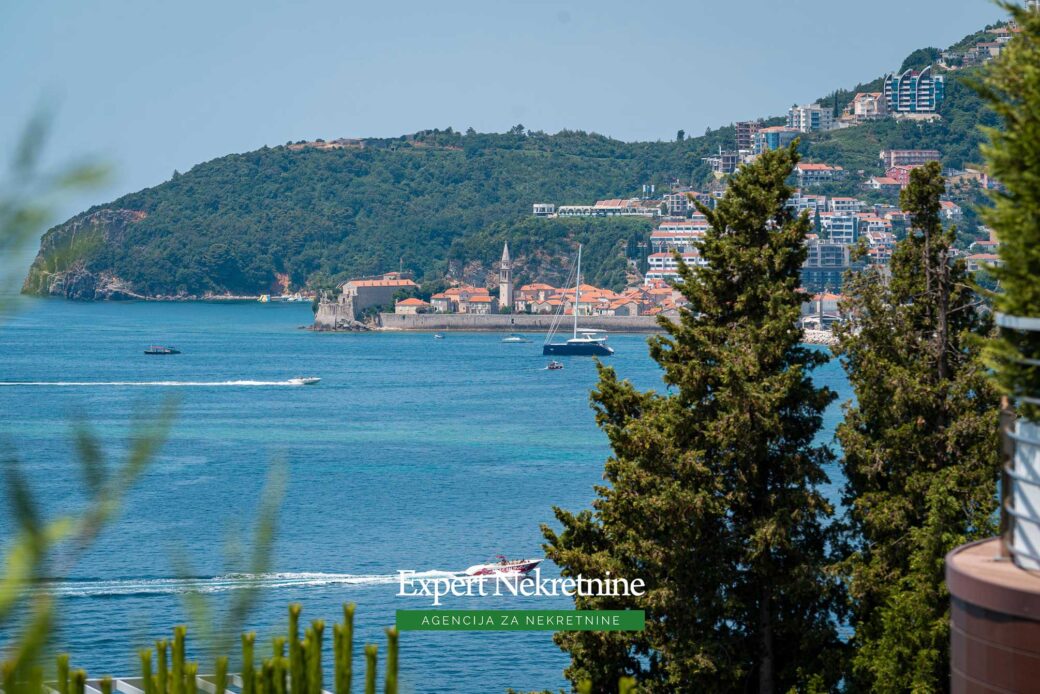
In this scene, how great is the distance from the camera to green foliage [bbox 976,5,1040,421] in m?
3.68

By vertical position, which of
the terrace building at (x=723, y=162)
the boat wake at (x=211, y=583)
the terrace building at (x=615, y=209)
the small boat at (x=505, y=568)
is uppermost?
the terrace building at (x=723, y=162)

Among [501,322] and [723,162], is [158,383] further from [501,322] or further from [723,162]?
[723,162]

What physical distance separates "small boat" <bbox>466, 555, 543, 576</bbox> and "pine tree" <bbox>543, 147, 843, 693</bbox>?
26.6 ft

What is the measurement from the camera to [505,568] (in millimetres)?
17250

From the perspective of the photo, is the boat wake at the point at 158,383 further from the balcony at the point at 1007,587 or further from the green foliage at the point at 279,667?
the green foliage at the point at 279,667

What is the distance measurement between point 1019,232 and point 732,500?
15.8 feet

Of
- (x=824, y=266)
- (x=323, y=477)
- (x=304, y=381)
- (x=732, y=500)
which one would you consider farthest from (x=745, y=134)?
(x=732, y=500)

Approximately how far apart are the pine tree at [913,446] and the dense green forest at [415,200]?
81.6 metres

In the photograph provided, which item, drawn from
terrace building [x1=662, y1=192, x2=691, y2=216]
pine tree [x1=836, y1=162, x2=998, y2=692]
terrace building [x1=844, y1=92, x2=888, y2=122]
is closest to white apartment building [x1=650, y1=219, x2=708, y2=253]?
terrace building [x1=662, y1=192, x2=691, y2=216]

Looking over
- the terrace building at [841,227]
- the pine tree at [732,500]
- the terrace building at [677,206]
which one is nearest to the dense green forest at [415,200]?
the terrace building at [677,206]

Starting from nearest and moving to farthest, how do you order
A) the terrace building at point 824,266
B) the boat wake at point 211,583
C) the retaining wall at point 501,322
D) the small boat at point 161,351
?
the boat wake at point 211,583
the small boat at point 161,351
the retaining wall at point 501,322
the terrace building at point 824,266

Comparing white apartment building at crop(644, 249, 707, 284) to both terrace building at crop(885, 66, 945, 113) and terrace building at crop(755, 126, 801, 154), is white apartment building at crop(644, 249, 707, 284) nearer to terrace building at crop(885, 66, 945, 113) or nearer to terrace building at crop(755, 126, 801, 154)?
terrace building at crop(755, 126, 801, 154)

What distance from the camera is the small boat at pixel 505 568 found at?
17.1m

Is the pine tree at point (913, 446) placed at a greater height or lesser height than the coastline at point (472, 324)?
greater
